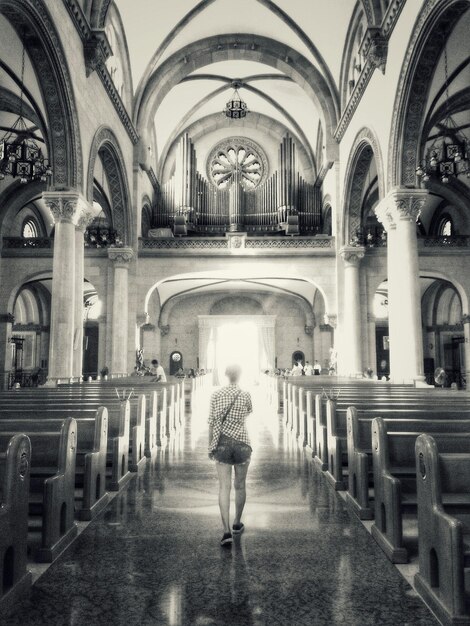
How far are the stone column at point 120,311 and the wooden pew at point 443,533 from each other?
1580 cm

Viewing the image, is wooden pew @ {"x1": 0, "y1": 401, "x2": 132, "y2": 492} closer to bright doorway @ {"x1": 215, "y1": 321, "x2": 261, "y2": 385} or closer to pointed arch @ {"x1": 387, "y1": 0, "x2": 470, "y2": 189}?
pointed arch @ {"x1": 387, "y1": 0, "x2": 470, "y2": 189}

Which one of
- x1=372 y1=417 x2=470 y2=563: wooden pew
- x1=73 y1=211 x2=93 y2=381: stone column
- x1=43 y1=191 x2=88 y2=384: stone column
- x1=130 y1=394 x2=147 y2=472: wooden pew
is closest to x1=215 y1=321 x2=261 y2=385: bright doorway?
x1=73 y1=211 x2=93 y2=381: stone column

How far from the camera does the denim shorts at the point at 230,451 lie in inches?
157

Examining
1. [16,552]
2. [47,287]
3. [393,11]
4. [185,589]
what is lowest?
[185,589]

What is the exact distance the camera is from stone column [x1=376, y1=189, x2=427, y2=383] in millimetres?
12094

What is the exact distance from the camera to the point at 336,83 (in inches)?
717

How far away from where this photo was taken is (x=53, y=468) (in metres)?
4.18

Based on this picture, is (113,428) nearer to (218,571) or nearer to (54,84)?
(218,571)

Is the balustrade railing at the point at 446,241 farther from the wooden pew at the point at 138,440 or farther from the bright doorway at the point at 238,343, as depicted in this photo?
the wooden pew at the point at 138,440

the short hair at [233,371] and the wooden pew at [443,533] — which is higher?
the short hair at [233,371]

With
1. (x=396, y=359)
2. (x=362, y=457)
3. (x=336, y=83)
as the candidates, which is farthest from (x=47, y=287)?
(x=362, y=457)

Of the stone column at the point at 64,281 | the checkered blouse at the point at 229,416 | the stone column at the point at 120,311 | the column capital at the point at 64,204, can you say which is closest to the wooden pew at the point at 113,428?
the checkered blouse at the point at 229,416

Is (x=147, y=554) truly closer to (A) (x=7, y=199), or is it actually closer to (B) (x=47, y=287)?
(A) (x=7, y=199)

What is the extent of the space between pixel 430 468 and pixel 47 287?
24.7 m
